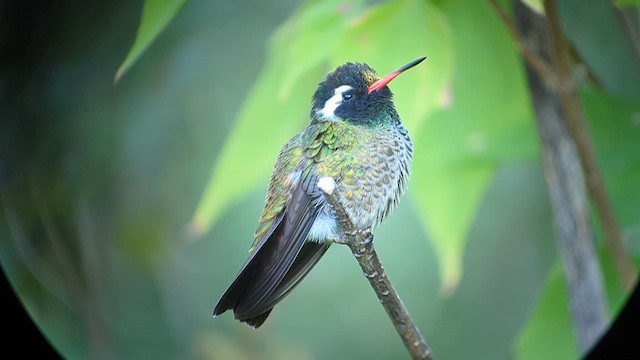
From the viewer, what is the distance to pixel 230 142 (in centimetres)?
66

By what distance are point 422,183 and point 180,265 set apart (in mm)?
231

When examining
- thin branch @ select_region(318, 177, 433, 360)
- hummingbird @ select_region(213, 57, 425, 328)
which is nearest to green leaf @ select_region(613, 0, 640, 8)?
hummingbird @ select_region(213, 57, 425, 328)

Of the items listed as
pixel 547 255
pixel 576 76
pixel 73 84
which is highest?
pixel 73 84

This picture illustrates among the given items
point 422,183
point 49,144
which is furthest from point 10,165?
point 422,183

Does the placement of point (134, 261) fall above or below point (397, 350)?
above

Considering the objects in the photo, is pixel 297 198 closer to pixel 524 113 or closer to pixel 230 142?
pixel 230 142

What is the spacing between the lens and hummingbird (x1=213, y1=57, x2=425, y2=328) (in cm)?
62

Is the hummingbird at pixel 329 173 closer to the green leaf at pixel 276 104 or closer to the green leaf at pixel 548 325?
Answer: the green leaf at pixel 276 104

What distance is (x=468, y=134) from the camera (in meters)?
0.67

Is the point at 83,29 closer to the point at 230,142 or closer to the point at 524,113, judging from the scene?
the point at 230,142

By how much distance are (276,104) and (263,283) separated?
0.51 ft

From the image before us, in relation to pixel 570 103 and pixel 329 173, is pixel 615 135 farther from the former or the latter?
pixel 329 173

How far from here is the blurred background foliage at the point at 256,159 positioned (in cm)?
64

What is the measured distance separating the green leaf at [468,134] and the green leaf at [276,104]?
0.10 metres
